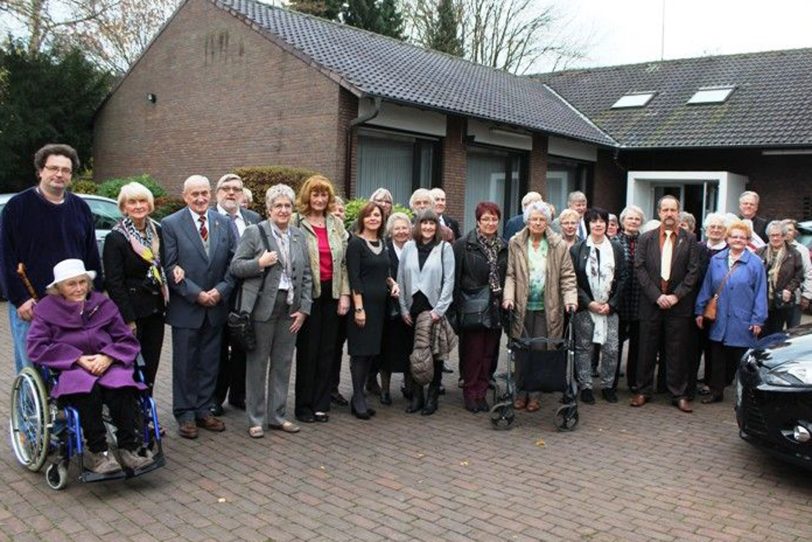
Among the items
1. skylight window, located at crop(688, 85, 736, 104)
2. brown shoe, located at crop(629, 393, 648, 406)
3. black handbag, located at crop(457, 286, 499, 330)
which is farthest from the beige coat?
skylight window, located at crop(688, 85, 736, 104)

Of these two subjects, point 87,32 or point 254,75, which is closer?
point 254,75

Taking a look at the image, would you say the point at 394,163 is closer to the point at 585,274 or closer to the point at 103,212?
the point at 103,212

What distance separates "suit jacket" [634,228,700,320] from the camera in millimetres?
6922

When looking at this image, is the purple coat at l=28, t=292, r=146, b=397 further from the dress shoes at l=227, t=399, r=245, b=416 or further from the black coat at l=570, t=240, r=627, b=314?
the black coat at l=570, t=240, r=627, b=314

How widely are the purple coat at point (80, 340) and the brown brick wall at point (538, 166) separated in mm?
15413

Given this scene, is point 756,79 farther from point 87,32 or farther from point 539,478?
point 87,32

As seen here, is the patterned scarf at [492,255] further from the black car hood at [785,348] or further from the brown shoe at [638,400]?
the black car hood at [785,348]

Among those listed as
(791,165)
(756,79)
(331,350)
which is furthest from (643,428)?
(756,79)

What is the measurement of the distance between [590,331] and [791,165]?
15625 mm

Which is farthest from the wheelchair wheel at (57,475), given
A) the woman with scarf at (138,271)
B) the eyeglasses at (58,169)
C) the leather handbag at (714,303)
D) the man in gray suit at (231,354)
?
the leather handbag at (714,303)

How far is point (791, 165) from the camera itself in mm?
19641

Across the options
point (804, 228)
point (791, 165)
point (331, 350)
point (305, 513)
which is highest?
point (791, 165)

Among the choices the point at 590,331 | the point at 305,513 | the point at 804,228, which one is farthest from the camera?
the point at 804,228

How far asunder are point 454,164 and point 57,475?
13.6 meters
